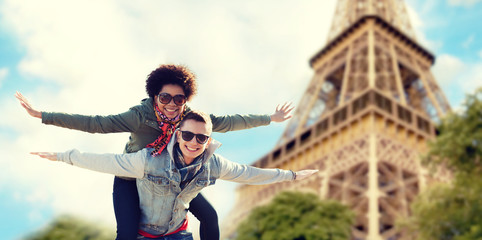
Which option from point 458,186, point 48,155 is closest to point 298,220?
point 458,186

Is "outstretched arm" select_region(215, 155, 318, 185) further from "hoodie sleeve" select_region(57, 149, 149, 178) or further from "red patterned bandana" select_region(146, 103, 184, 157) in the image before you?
"hoodie sleeve" select_region(57, 149, 149, 178)

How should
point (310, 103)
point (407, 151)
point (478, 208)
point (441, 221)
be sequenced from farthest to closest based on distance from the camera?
1. point (310, 103)
2. point (407, 151)
3. point (441, 221)
4. point (478, 208)

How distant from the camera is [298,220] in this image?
17719 mm

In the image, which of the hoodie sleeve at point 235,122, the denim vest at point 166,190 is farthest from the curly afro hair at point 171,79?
the denim vest at point 166,190

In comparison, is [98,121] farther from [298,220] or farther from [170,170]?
[298,220]

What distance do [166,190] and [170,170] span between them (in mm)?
130

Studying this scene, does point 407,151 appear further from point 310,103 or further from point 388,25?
point 388,25

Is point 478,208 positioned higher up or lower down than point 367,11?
lower down

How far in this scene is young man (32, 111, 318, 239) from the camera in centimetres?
272

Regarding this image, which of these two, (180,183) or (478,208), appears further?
(478,208)

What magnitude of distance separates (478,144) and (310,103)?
60.8 feet

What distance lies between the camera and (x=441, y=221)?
13094 millimetres

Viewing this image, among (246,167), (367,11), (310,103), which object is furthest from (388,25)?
(246,167)

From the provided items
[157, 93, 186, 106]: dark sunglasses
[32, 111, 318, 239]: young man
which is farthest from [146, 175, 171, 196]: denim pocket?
[157, 93, 186, 106]: dark sunglasses
